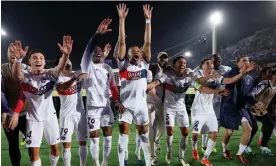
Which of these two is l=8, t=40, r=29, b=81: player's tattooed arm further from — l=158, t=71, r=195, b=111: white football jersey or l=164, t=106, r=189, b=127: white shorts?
l=164, t=106, r=189, b=127: white shorts

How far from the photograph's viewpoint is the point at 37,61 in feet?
11.4

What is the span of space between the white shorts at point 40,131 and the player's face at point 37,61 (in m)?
0.64

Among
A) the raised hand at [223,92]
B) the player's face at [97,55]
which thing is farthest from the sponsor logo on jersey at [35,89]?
the raised hand at [223,92]

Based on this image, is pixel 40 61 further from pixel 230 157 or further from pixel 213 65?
pixel 230 157

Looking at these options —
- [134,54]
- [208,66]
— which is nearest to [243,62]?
[208,66]

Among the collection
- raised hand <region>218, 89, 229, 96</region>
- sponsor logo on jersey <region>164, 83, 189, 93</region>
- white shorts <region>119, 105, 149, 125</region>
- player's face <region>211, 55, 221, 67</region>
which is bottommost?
white shorts <region>119, 105, 149, 125</region>

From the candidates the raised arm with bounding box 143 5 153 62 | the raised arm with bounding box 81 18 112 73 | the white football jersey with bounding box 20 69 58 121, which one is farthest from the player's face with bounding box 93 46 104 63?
the white football jersey with bounding box 20 69 58 121

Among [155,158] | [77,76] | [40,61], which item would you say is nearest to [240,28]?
[155,158]

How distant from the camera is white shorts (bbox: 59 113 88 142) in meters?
3.79

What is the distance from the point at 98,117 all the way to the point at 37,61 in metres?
1.13

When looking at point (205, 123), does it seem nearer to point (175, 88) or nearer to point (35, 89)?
point (175, 88)

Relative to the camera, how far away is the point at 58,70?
3.46 meters

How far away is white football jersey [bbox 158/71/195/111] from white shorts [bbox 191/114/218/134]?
0.38m

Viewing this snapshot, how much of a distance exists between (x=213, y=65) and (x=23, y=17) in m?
4.27
